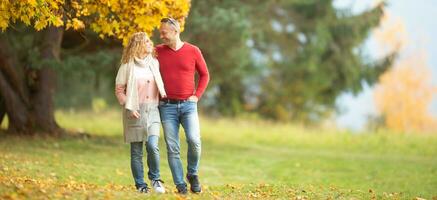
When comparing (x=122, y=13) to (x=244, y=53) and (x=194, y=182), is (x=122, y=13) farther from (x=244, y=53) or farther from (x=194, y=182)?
(x=244, y=53)

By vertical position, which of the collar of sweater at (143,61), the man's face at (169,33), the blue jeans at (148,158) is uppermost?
the man's face at (169,33)

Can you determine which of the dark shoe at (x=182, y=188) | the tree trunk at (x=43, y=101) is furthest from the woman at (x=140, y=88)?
the tree trunk at (x=43, y=101)

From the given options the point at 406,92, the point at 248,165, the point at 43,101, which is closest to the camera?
the point at 248,165

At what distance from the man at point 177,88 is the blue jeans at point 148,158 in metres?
0.20

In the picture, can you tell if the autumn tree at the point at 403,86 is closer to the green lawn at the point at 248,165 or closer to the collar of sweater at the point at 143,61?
the green lawn at the point at 248,165

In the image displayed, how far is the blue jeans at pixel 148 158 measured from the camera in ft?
27.4

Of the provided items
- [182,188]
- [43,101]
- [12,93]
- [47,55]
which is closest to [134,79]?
[182,188]

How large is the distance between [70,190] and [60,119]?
17090 millimetres

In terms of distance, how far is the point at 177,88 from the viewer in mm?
8383

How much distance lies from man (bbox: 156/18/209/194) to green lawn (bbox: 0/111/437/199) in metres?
0.62

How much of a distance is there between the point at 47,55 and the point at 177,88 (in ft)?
29.0

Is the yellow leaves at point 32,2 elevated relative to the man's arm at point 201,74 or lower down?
elevated

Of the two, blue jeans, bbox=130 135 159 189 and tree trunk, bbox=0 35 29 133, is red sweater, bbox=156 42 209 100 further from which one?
tree trunk, bbox=0 35 29 133

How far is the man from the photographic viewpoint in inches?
330
